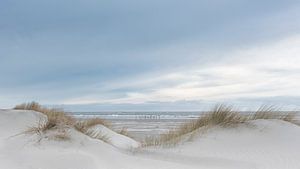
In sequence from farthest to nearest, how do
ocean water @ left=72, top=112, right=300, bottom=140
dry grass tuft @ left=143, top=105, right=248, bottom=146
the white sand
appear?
ocean water @ left=72, top=112, right=300, bottom=140, dry grass tuft @ left=143, top=105, right=248, bottom=146, the white sand

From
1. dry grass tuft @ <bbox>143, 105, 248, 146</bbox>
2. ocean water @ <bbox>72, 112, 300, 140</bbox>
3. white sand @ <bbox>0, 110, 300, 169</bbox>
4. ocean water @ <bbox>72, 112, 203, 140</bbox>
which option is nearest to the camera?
white sand @ <bbox>0, 110, 300, 169</bbox>

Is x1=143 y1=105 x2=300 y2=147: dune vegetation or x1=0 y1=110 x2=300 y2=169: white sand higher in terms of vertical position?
x1=143 y1=105 x2=300 y2=147: dune vegetation

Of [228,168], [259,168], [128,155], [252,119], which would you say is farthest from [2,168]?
[252,119]

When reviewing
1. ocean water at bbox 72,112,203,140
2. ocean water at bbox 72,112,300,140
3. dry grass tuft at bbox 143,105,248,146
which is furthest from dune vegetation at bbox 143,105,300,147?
ocean water at bbox 72,112,203,140

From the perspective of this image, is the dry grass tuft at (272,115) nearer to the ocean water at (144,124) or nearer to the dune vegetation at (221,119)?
the dune vegetation at (221,119)

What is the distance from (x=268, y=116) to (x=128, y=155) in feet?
9.31

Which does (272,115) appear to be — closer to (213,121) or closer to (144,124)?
(213,121)

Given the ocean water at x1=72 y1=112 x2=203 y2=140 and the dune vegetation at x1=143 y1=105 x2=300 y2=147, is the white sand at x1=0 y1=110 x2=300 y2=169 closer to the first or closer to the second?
the dune vegetation at x1=143 y1=105 x2=300 y2=147

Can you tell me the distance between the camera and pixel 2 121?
8125mm

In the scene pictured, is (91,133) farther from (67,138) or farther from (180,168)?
(180,168)

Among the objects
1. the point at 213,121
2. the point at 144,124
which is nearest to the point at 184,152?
the point at 213,121

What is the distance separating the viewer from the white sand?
5.22 metres

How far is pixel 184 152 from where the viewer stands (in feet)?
19.6

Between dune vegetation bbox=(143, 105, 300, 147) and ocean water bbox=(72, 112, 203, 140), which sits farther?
ocean water bbox=(72, 112, 203, 140)
